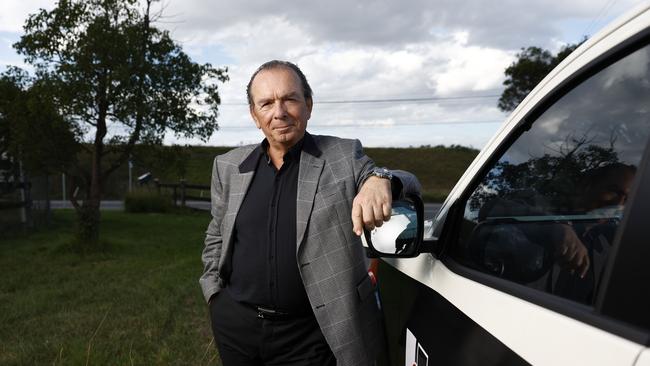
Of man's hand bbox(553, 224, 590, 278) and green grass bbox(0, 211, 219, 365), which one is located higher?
man's hand bbox(553, 224, 590, 278)

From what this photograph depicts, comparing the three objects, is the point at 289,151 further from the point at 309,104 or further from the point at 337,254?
the point at 337,254

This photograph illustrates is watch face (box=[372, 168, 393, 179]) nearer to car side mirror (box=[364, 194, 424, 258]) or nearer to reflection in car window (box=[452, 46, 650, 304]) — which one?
car side mirror (box=[364, 194, 424, 258])

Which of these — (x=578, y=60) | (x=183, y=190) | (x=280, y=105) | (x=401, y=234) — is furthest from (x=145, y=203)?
(x=578, y=60)

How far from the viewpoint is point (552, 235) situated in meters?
1.34

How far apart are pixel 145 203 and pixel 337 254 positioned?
1869 centimetres

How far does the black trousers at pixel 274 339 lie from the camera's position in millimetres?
2025

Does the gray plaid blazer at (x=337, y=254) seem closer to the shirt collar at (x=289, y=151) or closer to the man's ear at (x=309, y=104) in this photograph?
the shirt collar at (x=289, y=151)

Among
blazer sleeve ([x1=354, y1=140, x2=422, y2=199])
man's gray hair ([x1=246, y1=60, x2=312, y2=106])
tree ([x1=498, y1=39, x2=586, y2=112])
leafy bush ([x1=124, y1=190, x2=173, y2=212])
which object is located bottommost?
leafy bush ([x1=124, y1=190, x2=173, y2=212])

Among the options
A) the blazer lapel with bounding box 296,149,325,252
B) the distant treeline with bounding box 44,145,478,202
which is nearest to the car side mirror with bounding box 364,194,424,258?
the blazer lapel with bounding box 296,149,325,252

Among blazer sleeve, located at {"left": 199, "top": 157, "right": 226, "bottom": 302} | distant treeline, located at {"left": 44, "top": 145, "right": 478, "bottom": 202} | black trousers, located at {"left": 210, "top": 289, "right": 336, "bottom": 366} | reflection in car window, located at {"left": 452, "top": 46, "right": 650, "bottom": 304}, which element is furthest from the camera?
distant treeline, located at {"left": 44, "top": 145, "right": 478, "bottom": 202}

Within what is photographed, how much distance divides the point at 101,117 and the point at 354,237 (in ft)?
29.2

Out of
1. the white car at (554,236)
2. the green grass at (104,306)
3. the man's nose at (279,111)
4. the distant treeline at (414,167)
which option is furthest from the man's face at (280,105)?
the distant treeline at (414,167)

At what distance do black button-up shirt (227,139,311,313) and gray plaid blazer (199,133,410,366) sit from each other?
6cm

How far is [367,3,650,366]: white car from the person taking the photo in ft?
2.87
